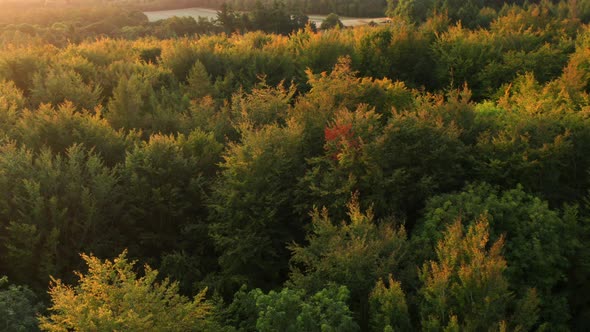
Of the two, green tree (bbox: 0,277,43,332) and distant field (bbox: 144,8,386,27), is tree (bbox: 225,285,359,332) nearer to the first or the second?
green tree (bbox: 0,277,43,332)

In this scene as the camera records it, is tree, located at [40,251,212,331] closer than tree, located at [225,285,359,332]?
Yes

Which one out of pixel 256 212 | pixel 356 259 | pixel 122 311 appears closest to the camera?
pixel 122 311

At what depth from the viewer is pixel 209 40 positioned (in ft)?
127

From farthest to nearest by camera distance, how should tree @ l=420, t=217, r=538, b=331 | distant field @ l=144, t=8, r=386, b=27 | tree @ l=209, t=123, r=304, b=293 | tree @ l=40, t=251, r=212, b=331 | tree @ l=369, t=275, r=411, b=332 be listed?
distant field @ l=144, t=8, r=386, b=27 < tree @ l=209, t=123, r=304, b=293 < tree @ l=369, t=275, r=411, b=332 < tree @ l=420, t=217, r=538, b=331 < tree @ l=40, t=251, r=212, b=331

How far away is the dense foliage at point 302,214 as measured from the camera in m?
10.2

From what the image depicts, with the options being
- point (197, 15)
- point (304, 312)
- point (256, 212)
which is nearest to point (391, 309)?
point (304, 312)

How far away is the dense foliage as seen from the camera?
1020 cm

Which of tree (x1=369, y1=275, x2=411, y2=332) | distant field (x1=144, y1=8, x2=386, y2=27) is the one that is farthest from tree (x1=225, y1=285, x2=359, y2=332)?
distant field (x1=144, y1=8, x2=386, y2=27)

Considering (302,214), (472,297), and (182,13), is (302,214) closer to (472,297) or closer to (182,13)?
(472,297)

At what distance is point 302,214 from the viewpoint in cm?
1655

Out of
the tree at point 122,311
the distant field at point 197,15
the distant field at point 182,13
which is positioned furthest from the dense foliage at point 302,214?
the distant field at point 182,13

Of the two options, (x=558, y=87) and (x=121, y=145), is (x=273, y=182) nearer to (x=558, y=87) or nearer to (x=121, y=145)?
(x=121, y=145)

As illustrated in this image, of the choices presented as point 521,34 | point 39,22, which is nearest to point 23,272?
point 521,34

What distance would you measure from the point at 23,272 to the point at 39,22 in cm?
6147
